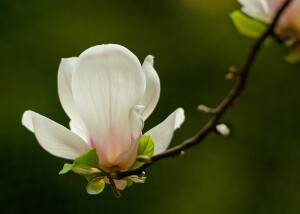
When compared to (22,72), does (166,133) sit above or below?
above

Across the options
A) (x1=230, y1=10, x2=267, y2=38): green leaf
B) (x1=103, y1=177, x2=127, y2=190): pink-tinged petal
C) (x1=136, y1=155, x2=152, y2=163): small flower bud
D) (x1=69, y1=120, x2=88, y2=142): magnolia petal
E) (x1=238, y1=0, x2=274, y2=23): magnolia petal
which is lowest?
(x1=103, y1=177, x2=127, y2=190): pink-tinged petal

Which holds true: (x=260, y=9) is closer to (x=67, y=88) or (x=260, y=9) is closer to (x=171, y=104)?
(x=67, y=88)

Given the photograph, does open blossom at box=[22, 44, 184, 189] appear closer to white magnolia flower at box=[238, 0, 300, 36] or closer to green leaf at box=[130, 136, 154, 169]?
green leaf at box=[130, 136, 154, 169]

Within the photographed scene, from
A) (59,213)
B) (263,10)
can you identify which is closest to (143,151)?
(263,10)

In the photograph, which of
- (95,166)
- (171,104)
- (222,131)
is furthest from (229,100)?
(171,104)

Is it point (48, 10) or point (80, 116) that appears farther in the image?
point (48, 10)

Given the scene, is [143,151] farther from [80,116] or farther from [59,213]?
[59,213]

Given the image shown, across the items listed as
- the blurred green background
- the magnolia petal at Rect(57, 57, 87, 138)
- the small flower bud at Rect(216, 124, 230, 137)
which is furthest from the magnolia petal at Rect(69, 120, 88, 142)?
the blurred green background
